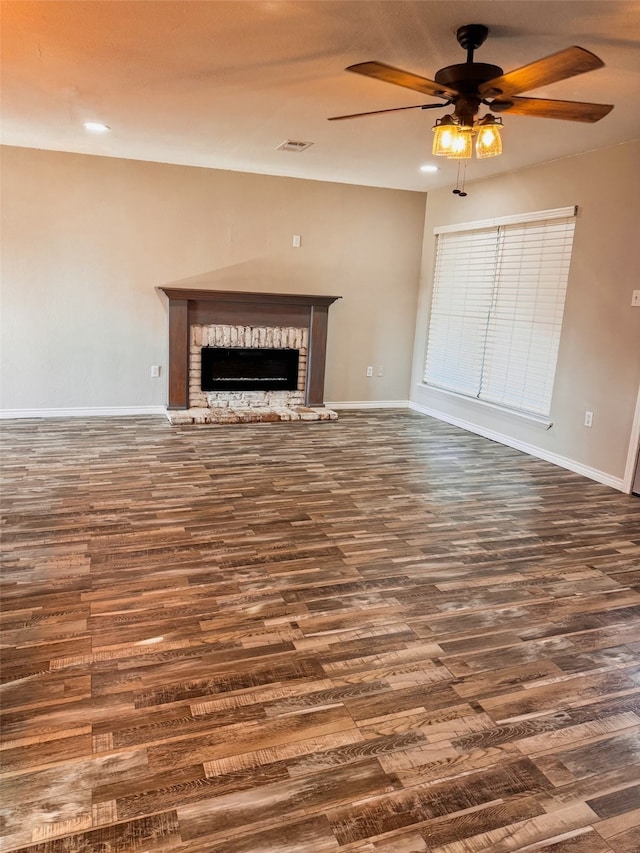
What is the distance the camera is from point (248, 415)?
6.07 meters

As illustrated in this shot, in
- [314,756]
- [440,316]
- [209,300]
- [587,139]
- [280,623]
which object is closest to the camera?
[314,756]

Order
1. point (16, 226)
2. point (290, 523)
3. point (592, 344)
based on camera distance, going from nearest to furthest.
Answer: point (290, 523) < point (592, 344) < point (16, 226)

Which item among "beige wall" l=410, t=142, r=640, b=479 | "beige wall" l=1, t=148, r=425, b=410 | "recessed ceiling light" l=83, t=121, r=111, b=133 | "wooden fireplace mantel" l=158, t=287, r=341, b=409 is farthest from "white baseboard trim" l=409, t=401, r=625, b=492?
"recessed ceiling light" l=83, t=121, r=111, b=133

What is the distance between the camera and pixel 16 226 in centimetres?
542

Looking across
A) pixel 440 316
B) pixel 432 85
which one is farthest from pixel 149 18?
pixel 440 316

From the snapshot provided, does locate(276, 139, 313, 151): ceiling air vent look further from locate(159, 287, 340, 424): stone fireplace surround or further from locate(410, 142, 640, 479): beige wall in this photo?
locate(410, 142, 640, 479): beige wall

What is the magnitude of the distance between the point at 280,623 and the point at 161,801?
3.07 feet

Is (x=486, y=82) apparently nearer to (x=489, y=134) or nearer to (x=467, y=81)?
(x=467, y=81)

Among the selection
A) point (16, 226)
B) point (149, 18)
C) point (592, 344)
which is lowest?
point (592, 344)

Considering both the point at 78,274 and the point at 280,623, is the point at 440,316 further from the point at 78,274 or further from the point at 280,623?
the point at 280,623

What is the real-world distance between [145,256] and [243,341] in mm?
1264

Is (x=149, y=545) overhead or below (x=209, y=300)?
below

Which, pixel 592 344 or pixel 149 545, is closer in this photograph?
pixel 149 545

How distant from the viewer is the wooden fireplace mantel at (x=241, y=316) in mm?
5957
